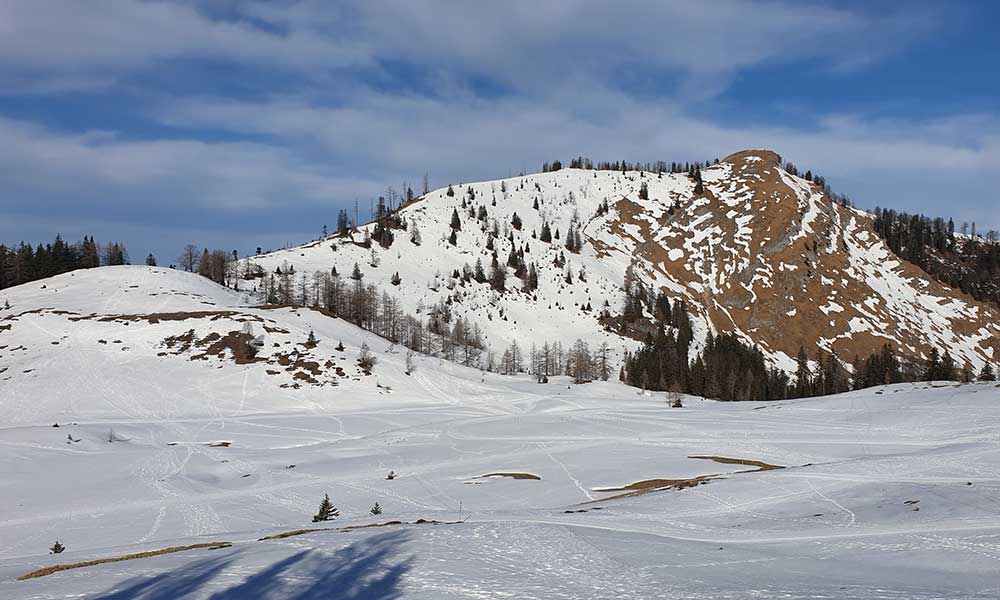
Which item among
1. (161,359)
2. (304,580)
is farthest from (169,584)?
(161,359)

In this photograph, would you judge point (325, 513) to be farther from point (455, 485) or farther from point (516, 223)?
point (516, 223)

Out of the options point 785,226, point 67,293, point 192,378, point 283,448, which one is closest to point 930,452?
point 283,448

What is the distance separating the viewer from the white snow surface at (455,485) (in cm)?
979

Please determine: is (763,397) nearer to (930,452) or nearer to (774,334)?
(774,334)

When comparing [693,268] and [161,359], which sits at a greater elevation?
[693,268]

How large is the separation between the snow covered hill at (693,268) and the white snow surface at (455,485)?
61.8 meters

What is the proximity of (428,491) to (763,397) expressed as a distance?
9217cm

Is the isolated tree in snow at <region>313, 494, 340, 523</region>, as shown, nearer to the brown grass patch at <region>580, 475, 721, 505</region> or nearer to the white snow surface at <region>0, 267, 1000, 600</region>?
the white snow surface at <region>0, 267, 1000, 600</region>

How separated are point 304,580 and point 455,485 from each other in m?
17.6

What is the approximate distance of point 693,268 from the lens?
550ft

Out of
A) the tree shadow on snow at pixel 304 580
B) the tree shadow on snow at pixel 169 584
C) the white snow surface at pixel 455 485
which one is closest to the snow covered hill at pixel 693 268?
the white snow surface at pixel 455 485

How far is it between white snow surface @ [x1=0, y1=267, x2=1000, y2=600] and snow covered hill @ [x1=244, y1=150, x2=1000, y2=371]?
203 feet

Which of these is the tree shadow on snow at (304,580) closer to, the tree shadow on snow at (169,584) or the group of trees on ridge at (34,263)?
the tree shadow on snow at (169,584)

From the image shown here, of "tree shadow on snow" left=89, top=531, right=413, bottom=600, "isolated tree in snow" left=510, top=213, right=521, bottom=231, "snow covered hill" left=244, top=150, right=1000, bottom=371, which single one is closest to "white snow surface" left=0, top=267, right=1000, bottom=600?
"tree shadow on snow" left=89, top=531, right=413, bottom=600
